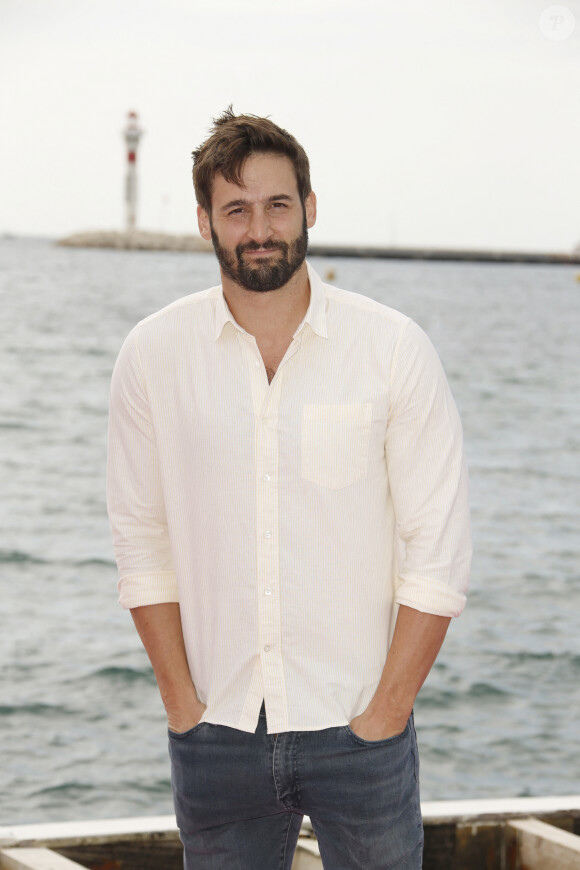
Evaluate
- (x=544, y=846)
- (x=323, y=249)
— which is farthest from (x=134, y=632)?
(x=323, y=249)

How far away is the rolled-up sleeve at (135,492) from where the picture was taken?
2.01 metres

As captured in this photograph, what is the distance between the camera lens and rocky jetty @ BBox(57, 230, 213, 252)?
91188mm

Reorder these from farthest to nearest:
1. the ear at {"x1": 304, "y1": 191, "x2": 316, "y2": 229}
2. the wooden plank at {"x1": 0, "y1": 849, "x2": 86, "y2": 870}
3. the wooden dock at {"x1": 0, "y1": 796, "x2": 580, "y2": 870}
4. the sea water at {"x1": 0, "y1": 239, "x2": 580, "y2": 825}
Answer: the sea water at {"x1": 0, "y1": 239, "x2": 580, "y2": 825}
the wooden dock at {"x1": 0, "y1": 796, "x2": 580, "y2": 870}
the wooden plank at {"x1": 0, "y1": 849, "x2": 86, "y2": 870}
the ear at {"x1": 304, "y1": 191, "x2": 316, "y2": 229}

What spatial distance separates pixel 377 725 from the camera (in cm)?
185

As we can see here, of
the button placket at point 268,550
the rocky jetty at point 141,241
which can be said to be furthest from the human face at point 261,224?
the rocky jetty at point 141,241

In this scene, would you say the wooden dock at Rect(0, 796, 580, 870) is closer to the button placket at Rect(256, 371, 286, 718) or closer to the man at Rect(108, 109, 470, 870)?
the man at Rect(108, 109, 470, 870)

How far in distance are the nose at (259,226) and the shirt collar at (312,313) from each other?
135mm

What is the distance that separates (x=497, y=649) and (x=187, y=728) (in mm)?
6721

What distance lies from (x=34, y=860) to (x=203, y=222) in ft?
5.12

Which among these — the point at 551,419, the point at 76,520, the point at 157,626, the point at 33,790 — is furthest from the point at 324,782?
the point at 551,419

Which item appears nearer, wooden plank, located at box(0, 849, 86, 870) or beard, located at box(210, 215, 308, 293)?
beard, located at box(210, 215, 308, 293)

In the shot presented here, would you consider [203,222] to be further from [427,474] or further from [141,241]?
[141,241]

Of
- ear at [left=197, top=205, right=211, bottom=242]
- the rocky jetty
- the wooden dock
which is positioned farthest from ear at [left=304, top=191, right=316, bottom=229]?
the rocky jetty

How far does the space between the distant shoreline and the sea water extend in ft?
219
